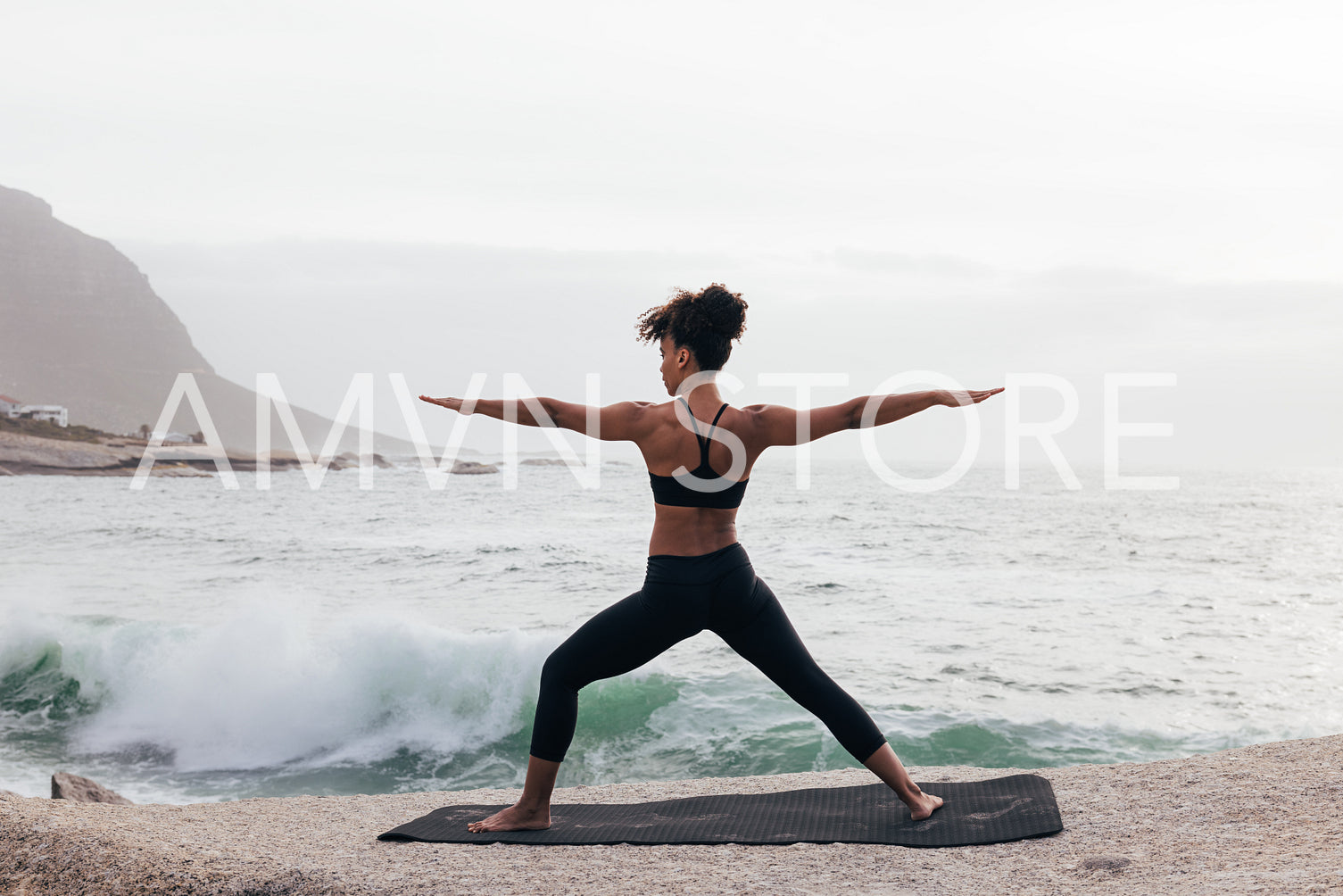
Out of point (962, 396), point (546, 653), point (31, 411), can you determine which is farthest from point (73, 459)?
point (962, 396)

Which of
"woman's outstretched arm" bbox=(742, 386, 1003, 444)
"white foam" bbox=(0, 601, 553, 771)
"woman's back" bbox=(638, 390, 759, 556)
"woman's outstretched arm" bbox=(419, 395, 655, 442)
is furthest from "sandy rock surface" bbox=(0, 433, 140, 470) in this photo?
"woman's outstretched arm" bbox=(742, 386, 1003, 444)

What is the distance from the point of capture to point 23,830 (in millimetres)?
3646

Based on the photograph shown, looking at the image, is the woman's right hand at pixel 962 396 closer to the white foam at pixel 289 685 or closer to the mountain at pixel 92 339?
the white foam at pixel 289 685

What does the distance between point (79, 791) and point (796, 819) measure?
4.41m

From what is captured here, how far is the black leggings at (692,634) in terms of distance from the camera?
3.67 m

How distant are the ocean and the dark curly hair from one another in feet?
16.2

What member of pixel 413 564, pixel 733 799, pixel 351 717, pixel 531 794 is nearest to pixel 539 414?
pixel 531 794

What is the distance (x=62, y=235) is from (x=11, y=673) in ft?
731

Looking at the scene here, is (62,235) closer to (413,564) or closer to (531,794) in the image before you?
(413,564)

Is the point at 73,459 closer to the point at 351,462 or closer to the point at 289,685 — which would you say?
the point at 351,462

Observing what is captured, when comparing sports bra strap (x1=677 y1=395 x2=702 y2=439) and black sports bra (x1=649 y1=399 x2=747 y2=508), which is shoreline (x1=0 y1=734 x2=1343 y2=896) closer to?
black sports bra (x1=649 y1=399 x2=747 y2=508)

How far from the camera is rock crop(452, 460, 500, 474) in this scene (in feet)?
332

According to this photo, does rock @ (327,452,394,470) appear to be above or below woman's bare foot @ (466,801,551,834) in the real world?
below

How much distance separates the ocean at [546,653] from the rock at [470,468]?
253 feet
